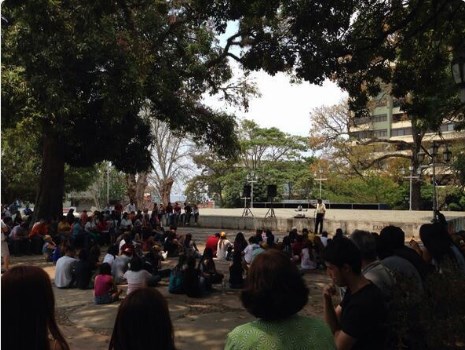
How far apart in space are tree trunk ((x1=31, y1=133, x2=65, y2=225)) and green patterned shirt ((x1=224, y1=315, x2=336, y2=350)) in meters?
17.1

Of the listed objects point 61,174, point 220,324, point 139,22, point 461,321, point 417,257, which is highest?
point 139,22

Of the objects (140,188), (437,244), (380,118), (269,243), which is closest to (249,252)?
(269,243)

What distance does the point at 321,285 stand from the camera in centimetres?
969

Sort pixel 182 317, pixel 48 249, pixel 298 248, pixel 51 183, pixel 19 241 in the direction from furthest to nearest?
1. pixel 51 183
2. pixel 19 241
3. pixel 48 249
4. pixel 298 248
5. pixel 182 317

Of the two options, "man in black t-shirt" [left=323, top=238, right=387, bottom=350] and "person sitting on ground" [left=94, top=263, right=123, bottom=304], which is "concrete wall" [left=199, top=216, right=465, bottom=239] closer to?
"person sitting on ground" [left=94, top=263, right=123, bottom=304]

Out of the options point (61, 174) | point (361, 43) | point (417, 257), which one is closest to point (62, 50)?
point (61, 174)

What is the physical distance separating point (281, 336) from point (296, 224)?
806 inches

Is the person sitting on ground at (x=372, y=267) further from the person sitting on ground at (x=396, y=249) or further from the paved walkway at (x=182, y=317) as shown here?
the paved walkway at (x=182, y=317)

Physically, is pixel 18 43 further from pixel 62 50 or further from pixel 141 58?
pixel 141 58

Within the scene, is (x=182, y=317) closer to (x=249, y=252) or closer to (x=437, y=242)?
(x=249, y=252)

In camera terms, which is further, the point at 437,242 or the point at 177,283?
the point at 177,283

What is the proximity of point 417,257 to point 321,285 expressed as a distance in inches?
240

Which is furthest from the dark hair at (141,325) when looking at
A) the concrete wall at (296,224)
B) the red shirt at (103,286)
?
the concrete wall at (296,224)

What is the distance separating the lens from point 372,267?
3113mm
